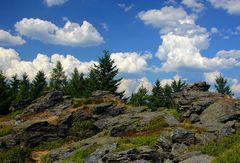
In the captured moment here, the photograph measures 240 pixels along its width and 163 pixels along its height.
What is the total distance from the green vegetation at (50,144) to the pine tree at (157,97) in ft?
147

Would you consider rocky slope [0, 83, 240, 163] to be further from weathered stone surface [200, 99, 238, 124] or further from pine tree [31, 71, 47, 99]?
pine tree [31, 71, 47, 99]

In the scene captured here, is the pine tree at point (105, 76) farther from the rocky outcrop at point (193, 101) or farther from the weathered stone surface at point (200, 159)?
the weathered stone surface at point (200, 159)

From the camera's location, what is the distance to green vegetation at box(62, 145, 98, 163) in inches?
1409

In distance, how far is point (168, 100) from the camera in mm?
99250

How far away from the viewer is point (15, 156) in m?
40.5

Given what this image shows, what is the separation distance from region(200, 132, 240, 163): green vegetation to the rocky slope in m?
0.96

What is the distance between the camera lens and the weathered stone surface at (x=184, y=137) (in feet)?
106

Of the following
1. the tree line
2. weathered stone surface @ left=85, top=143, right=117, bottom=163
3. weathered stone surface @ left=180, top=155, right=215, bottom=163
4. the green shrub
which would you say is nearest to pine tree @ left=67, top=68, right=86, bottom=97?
the tree line

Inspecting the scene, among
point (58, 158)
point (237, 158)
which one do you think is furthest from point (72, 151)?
point (237, 158)

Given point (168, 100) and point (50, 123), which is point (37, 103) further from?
point (168, 100)

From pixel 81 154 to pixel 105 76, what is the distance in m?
49.7

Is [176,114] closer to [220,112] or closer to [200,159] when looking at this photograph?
[220,112]

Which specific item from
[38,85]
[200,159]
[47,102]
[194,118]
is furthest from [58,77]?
[200,159]

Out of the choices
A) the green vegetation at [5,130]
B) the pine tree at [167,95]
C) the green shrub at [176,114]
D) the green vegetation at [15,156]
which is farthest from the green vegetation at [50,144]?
the pine tree at [167,95]
